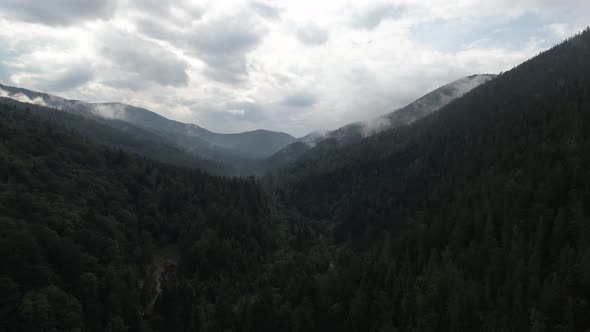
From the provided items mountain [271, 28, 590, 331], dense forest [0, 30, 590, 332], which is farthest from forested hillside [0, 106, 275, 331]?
mountain [271, 28, 590, 331]

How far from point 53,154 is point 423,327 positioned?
507ft

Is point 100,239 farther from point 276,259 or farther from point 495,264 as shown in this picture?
point 495,264

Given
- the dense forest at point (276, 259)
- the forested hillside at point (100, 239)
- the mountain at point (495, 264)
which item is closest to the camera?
the mountain at point (495, 264)

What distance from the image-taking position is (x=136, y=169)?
631ft

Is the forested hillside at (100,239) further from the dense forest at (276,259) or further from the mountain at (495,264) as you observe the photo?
the mountain at (495,264)

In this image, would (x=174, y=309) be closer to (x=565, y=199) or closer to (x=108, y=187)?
(x=108, y=187)

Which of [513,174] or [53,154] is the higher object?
[53,154]

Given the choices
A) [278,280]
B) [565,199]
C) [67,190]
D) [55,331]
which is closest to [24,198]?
[67,190]

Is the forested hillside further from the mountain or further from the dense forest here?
the mountain

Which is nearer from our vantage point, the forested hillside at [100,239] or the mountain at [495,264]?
the mountain at [495,264]

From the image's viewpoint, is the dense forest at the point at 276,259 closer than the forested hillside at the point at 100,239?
Yes

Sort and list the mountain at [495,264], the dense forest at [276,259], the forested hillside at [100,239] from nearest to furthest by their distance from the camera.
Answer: the mountain at [495,264] < the dense forest at [276,259] < the forested hillside at [100,239]

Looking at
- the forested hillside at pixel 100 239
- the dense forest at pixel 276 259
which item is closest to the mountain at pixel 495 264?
the dense forest at pixel 276 259

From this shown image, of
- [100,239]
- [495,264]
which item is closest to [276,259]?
Result: [100,239]
